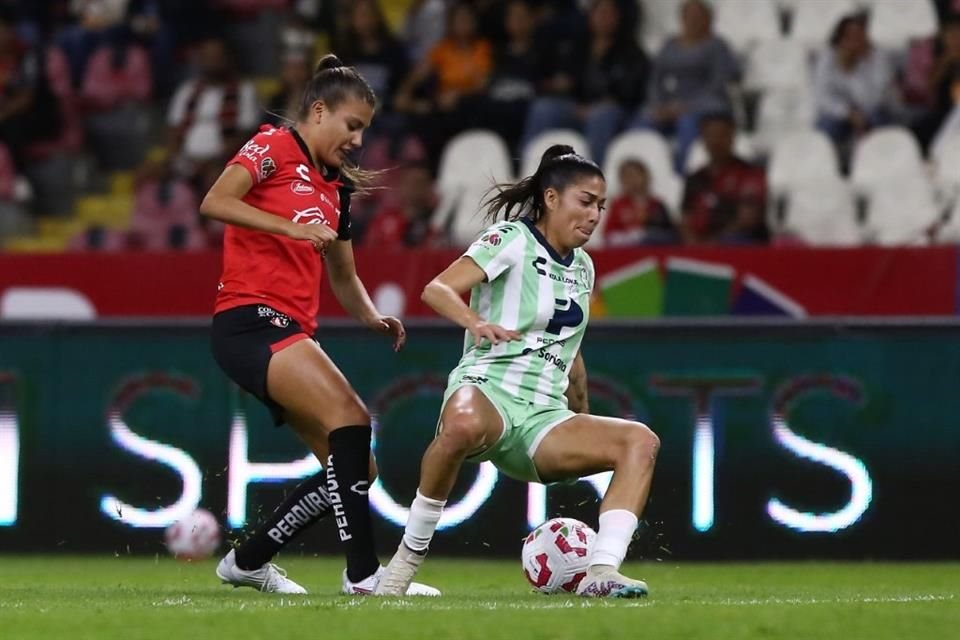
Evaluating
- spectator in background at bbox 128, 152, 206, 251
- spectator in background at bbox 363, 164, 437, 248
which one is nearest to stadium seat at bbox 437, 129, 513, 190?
spectator in background at bbox 363, 164, 437, 248

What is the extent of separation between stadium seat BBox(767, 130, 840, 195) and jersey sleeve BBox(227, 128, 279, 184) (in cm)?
691

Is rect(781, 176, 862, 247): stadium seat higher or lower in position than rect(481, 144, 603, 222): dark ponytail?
lower

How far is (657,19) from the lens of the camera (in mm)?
15328

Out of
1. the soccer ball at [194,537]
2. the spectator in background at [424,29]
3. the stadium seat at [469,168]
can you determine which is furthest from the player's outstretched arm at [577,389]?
the spectator in background at [424,29]

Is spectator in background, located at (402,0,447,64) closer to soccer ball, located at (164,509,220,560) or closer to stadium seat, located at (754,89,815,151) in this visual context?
stadium seat, located at (754,89,815,151)

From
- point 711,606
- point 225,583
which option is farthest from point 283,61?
point 711,606

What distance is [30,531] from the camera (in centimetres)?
977

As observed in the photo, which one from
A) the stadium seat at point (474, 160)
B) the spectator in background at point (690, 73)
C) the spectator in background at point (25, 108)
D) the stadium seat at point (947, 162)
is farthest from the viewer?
the spectator in background at point (25, 108)

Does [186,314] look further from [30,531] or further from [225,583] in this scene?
[225,583]

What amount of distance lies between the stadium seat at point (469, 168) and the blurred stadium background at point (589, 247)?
0.03 meters

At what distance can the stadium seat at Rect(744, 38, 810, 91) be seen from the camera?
568 inches

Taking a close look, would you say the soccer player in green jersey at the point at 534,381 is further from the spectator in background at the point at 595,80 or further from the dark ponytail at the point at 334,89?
the spectator in background at the point at 595,80

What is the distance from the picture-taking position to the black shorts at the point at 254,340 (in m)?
6.86

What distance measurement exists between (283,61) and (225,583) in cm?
948
